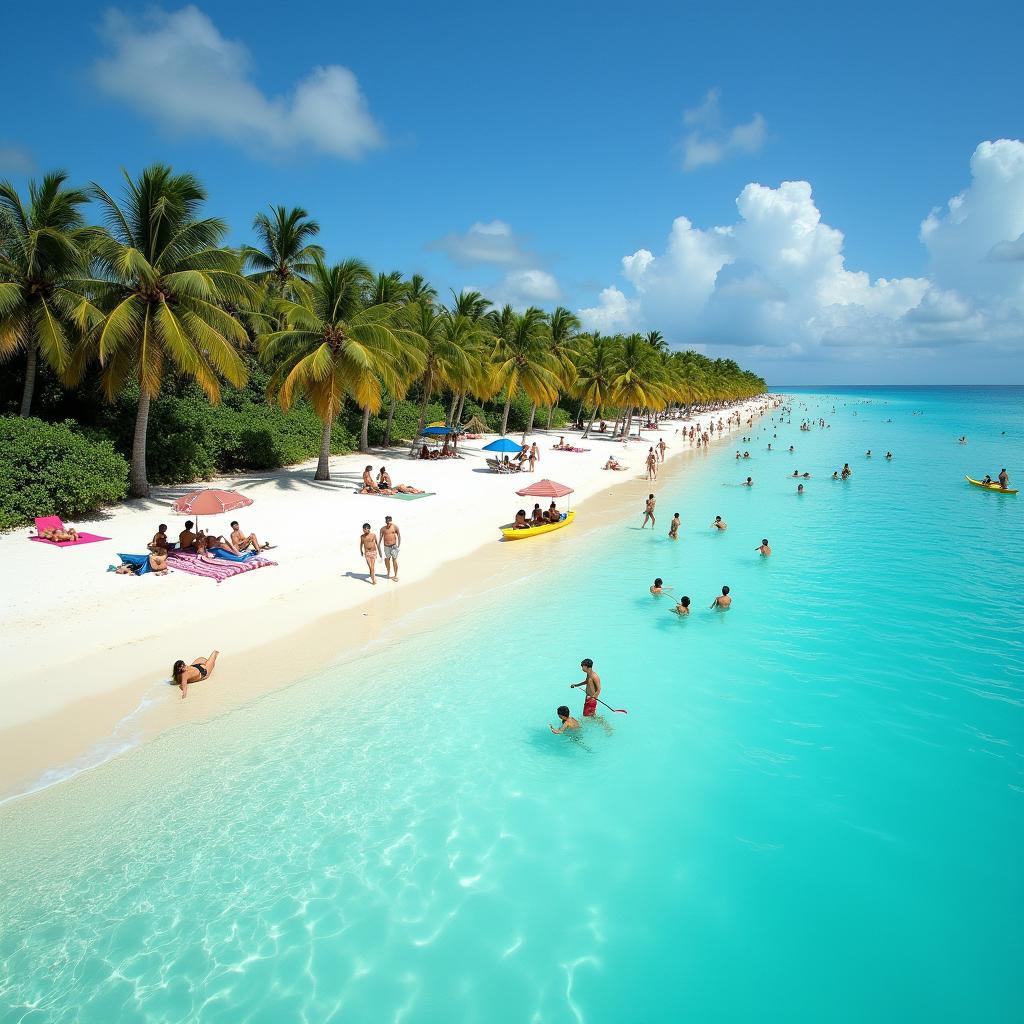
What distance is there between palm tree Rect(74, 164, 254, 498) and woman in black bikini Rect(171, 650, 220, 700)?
10828 mm

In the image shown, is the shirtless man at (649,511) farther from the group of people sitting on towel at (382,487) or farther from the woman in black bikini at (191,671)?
the woman in black bikini at (191,671)

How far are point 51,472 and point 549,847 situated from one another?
16.0m

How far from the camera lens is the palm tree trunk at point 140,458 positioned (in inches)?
741

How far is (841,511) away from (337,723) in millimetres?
27452

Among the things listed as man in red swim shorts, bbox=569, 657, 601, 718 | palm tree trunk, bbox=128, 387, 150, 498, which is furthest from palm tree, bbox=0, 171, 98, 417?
man in red swim shorts, bbox=569, 657, 601, 718

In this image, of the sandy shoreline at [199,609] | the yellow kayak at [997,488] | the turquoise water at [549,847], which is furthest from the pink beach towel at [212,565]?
the yellow kayak at [997,488]

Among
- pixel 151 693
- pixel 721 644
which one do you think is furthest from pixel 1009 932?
pixel 151 693

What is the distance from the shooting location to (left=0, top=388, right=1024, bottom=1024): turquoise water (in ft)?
19.5

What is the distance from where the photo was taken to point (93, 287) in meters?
17.9

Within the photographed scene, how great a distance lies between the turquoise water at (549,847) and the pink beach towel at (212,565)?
4.59m

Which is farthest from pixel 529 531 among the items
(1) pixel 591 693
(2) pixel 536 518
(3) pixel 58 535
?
(3) pixel 58 535

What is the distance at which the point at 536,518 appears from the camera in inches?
861

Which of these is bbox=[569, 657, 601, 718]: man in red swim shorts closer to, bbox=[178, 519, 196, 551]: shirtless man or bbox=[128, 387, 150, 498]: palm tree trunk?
bbox=[178, 519, 196, 551]: shirtless man

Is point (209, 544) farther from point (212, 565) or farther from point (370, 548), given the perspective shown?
point (370, 548)
